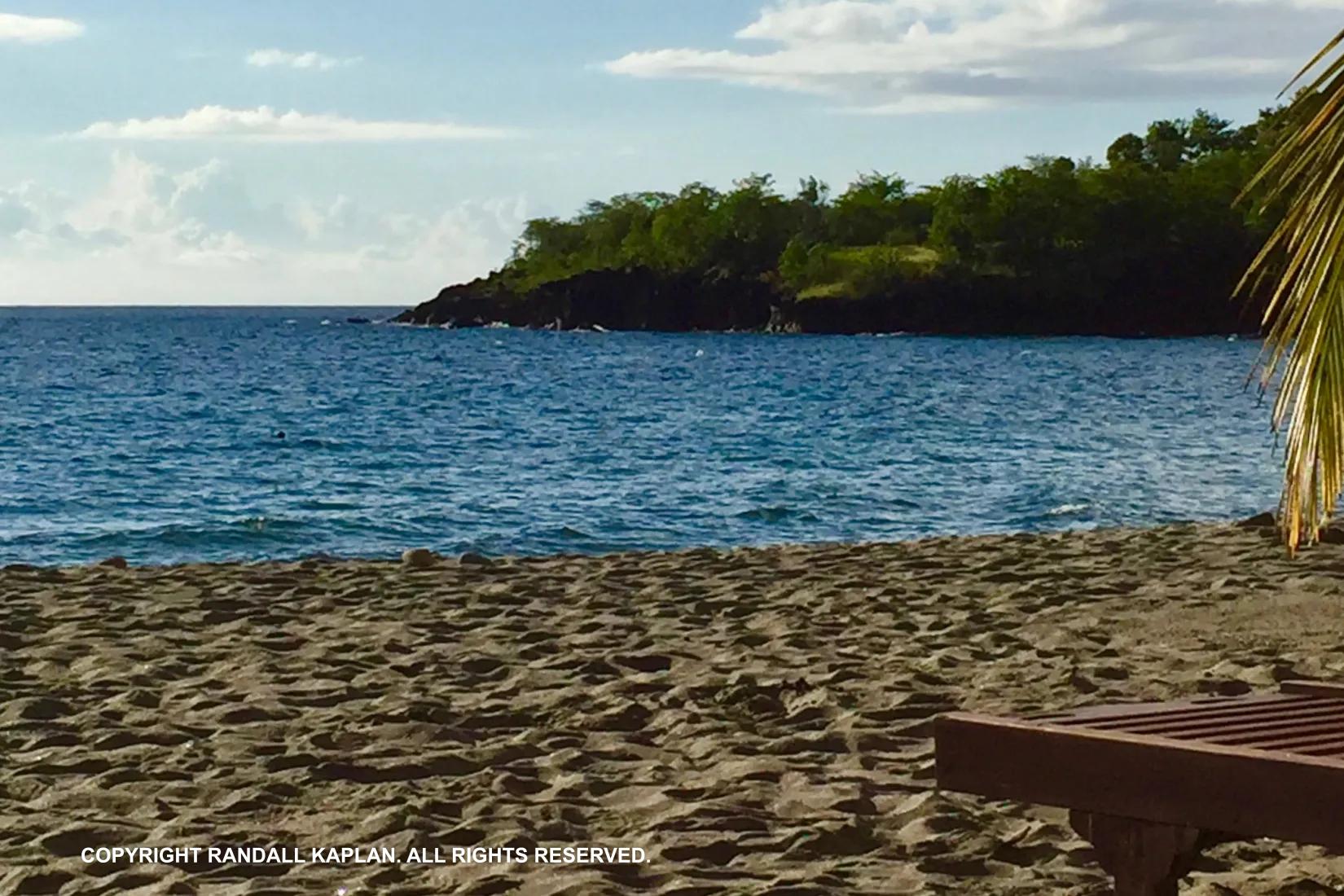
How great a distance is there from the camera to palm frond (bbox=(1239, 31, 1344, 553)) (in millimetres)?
5594

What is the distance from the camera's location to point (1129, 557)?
13.6 metres

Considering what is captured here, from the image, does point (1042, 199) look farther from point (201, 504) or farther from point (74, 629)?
point (74, 629)

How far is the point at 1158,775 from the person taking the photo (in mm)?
3904

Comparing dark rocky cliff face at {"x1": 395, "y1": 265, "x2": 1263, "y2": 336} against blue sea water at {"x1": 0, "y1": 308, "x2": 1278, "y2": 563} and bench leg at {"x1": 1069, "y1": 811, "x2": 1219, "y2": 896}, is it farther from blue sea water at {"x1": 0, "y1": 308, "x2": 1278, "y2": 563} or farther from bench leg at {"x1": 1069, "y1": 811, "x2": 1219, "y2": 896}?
bench leg at {"x1": 1069, "y1": 811, "x2": 1219, "y2": 896}

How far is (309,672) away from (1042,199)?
A: 126094 millimetres

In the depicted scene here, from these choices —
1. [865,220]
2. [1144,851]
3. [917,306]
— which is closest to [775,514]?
[1144,851]

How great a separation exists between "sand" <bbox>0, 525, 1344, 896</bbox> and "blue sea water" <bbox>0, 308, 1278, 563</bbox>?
6965 millimetres

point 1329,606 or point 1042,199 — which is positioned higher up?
point 1042,199

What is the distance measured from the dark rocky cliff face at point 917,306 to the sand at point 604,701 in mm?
105201

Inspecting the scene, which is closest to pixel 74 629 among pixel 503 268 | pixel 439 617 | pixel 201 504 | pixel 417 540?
pixel 439 617
